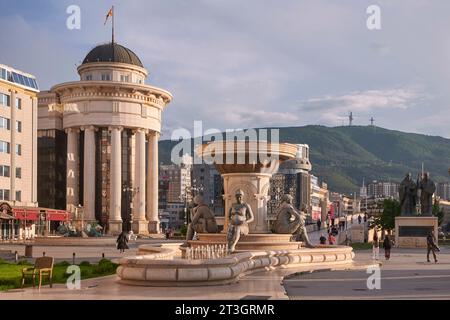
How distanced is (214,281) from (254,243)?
832 cm

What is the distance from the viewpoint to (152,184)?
9862cm

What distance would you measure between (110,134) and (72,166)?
706 cm

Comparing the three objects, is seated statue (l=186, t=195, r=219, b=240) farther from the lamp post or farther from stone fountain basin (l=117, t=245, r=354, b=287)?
the lamp post

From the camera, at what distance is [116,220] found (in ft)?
298

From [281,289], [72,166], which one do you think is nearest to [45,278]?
[281,289]

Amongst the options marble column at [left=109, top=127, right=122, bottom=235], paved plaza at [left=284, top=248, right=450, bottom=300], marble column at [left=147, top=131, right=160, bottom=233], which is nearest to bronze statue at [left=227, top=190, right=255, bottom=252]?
paved plaza at [left=284, top=248, right=450, bottom=300]

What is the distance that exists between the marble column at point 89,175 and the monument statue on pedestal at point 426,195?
52760 mm

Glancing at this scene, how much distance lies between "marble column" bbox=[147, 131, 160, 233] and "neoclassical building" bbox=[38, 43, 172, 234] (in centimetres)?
14

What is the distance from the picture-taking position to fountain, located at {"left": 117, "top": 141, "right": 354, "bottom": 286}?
16.4 metres

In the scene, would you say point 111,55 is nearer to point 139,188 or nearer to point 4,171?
point 139,188

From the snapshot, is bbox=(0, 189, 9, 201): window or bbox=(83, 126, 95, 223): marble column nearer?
bbox=(0, 189, 9, 201): window

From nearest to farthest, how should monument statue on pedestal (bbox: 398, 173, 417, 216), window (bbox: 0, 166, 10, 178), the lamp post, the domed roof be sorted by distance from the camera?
monument statue on pedestal (bbox: 398, 173, 417, 216)
window (bbox: 0, 166, 10, 178)
the domed roof
the lamp post
